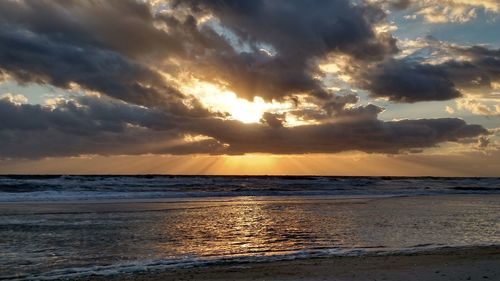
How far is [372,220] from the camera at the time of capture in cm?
2384

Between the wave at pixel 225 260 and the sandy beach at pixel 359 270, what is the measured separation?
482 mm

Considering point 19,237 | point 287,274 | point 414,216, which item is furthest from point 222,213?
point 287,274

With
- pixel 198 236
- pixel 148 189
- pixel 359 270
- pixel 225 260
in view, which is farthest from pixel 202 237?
pixel 148 189

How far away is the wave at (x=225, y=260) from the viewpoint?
38.7 feet

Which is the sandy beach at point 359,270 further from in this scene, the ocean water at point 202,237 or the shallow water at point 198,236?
the shallow water at point 198,236

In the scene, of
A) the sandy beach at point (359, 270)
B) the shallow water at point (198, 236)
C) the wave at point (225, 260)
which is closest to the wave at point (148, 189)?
the shallow water at point (198, 236)

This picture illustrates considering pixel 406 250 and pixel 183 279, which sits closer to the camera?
pixel 183 279

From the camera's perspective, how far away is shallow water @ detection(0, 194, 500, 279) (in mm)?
13647

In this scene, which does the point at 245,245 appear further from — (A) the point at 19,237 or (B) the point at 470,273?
(A) the point at 19,237

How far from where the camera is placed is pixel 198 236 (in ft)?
60.1

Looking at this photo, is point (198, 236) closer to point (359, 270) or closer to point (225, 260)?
point (225, 260)

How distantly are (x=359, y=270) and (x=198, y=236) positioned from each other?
801 cm

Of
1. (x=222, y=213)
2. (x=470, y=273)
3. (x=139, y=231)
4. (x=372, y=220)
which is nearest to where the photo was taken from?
(x=470, y=273)

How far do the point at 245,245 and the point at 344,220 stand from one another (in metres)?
8.92
